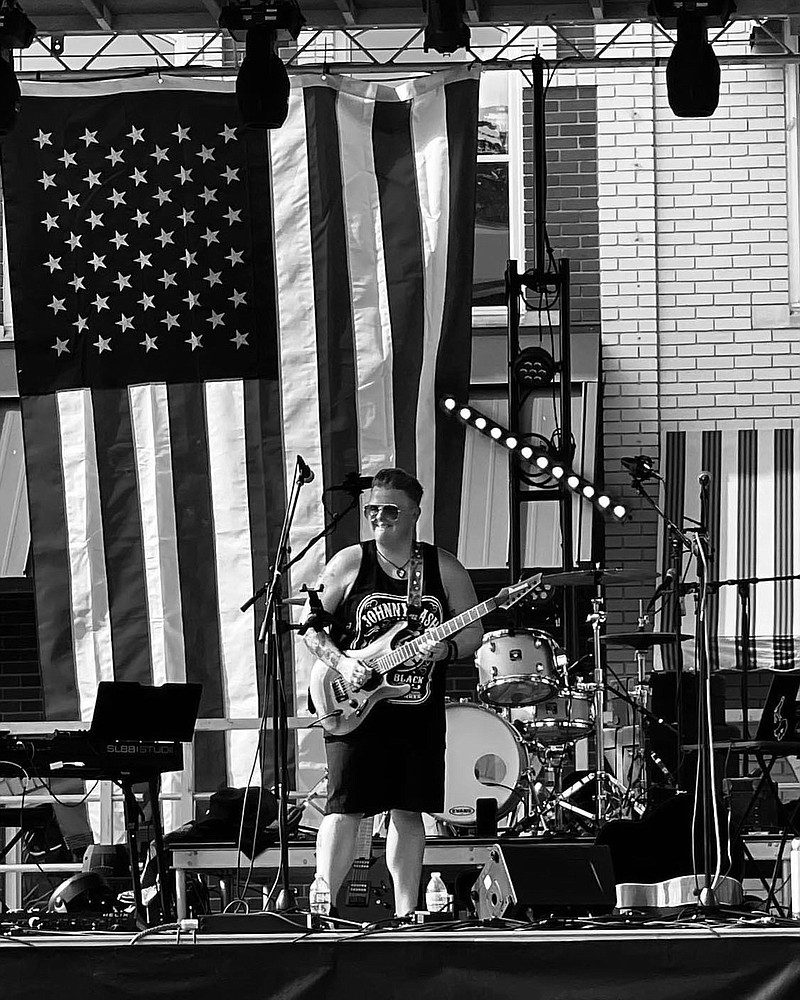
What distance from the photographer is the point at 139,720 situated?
5.95m

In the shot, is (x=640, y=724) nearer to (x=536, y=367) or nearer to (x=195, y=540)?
(x=536, y=367)

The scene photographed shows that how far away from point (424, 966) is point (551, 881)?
3.11ft

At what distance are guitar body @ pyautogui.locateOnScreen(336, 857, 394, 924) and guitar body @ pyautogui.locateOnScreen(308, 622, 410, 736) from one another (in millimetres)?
1338

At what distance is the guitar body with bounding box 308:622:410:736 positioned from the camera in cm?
588

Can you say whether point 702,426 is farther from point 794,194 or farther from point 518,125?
point 518,125

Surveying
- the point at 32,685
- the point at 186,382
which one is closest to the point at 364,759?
the point at 186,382

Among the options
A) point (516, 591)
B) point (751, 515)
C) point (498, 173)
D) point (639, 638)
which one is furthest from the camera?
point (498, 173)

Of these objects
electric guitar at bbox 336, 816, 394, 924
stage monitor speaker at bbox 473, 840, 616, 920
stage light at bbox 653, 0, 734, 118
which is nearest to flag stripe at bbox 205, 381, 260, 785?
electric guitar at bbox 336, 816, 394, 924

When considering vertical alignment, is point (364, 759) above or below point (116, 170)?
below

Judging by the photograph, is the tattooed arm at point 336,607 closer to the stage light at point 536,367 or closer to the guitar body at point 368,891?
the guitar body at point 368,891

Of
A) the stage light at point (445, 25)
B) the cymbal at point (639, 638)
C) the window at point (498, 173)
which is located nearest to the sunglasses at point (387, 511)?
the stage light at point (445, 25)

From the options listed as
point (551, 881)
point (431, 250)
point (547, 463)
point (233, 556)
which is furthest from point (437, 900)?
point (547, 463)

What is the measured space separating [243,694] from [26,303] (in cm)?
254

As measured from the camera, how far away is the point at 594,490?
10.8 meters
